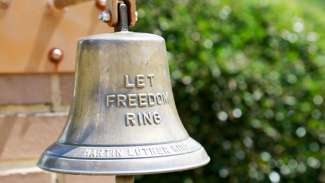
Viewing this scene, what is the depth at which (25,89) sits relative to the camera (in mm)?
1345

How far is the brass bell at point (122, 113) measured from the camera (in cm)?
106

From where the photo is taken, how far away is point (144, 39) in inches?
44.2

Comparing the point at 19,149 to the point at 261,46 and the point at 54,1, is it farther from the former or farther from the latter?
the point at 261,46

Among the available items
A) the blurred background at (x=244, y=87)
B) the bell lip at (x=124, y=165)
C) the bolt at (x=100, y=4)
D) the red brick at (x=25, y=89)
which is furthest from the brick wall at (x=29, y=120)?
the blurred background at (x=244, y=87)

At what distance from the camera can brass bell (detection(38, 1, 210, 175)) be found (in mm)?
1062

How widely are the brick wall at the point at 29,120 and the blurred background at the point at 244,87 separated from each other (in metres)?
1.33

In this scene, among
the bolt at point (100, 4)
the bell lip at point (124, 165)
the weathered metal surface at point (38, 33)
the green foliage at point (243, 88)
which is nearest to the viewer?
the bell lip at point (124, 165)

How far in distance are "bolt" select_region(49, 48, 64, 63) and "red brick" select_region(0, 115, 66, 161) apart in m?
0.11

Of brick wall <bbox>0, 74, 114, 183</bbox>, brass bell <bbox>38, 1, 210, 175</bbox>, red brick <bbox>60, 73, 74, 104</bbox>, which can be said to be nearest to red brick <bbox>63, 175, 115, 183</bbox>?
brick wall <bbox>0, 74, 114, 183</bbox>

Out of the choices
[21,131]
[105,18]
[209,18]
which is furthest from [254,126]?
[105,18]

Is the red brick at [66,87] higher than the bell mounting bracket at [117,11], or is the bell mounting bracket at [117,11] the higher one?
the bell mounting bracket at [117,11]

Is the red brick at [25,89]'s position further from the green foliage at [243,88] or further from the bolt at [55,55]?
the green foliage at [243,88]

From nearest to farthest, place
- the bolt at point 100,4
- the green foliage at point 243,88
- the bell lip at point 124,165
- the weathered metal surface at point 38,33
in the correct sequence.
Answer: the bell lip at point 124,165, the weathered metal surface at point 38,33, the bolt at point 100,4, the green foliage at point 243,88

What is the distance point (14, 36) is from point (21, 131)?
0.57 ft
